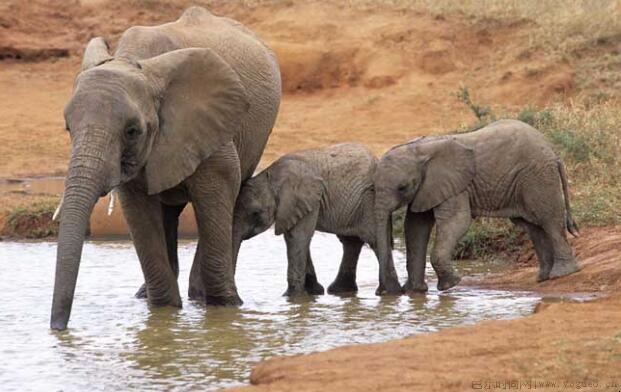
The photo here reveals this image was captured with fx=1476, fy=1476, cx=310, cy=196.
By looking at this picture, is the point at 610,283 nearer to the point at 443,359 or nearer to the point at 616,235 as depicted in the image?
the point at 616,235

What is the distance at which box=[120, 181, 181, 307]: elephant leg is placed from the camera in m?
9.26

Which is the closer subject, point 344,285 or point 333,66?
point 344,285

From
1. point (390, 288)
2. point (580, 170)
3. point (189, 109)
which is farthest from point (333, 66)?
point (189, 109)

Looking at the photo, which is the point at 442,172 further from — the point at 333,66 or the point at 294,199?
the point at 333,66

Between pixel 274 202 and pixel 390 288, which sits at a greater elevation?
pixel 274 202

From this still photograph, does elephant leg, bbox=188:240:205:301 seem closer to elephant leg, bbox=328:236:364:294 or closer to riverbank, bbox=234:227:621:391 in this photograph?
elephant leg, bbox=328:236:364:294

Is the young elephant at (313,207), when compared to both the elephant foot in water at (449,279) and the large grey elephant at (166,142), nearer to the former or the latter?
the large grey elephant at (166,142)

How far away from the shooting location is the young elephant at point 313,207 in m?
10.4

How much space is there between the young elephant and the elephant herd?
1cm

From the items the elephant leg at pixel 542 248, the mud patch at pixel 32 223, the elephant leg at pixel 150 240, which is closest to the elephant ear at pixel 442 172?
the elephant leg at pixel 542 248

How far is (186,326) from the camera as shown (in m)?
8.95

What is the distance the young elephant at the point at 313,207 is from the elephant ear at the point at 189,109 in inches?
45.7

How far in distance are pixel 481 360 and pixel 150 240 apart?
11.2ft

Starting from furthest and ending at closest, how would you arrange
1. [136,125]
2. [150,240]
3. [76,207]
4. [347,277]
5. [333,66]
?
1. [333,66]
2. [347,277]
3. [150,240]
4. [136,125]
5. [76,207]
